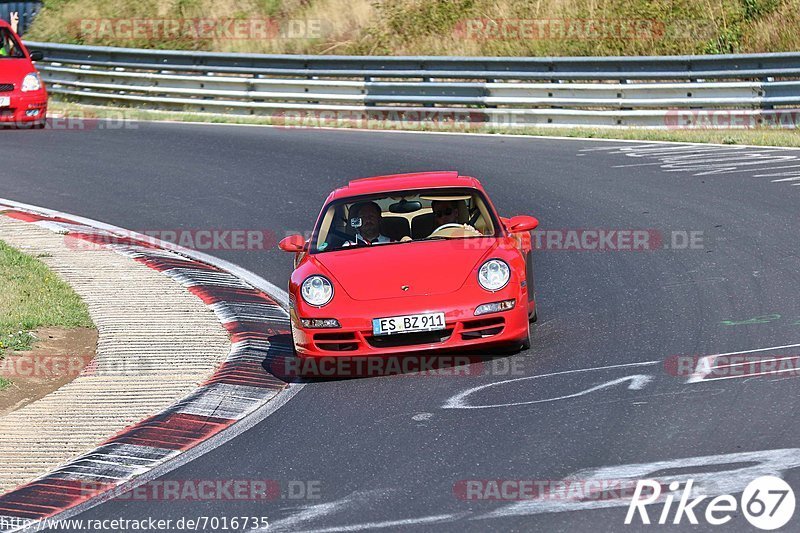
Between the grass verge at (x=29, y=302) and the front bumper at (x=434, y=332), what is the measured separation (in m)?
2.44

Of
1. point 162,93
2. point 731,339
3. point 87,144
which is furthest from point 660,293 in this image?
point 162,93

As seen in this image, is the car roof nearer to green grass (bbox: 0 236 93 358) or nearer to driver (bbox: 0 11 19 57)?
green grass (bbox: 0 236 93 358)

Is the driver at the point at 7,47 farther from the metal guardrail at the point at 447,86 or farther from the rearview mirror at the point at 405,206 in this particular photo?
the rearview mirror at the point at 405,206

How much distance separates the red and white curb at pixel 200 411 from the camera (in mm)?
6516

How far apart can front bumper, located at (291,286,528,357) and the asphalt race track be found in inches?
8.2

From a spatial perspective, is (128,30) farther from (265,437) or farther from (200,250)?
(265,437)

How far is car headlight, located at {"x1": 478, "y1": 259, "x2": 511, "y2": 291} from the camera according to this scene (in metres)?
8.46
